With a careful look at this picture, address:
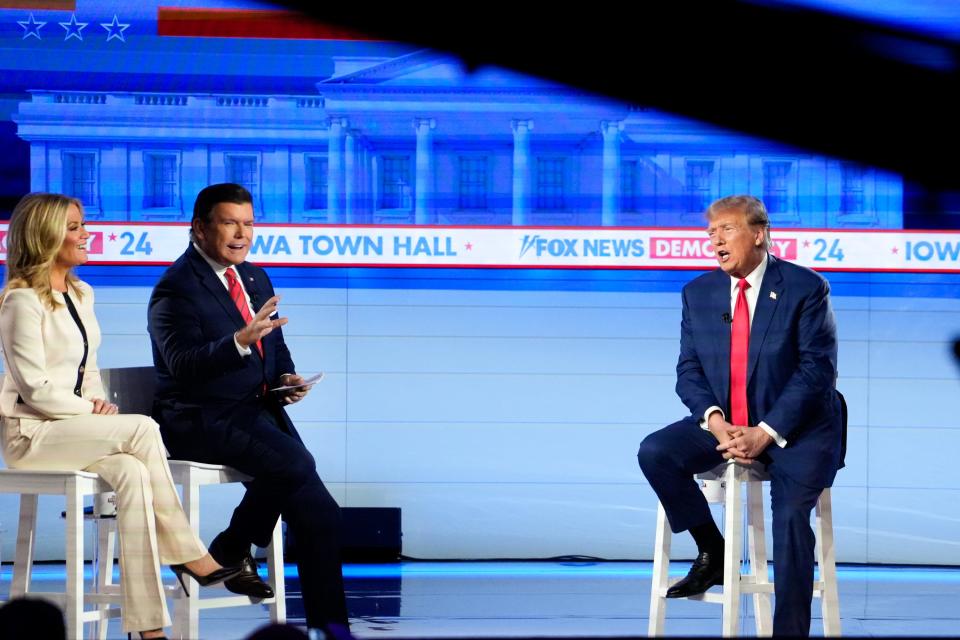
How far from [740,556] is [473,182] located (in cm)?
209

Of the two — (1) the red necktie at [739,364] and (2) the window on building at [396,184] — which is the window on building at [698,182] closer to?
(2) the window on building at [396,184]

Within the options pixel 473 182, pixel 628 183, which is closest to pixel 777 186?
pixel 628 183

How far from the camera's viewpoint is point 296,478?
137 inches

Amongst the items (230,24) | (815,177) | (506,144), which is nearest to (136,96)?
(230,24)

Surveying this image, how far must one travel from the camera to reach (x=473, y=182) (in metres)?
5.01

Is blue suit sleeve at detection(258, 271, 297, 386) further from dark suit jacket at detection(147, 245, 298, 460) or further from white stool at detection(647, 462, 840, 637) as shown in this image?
white stool at detection(647, 462, 840, 637)

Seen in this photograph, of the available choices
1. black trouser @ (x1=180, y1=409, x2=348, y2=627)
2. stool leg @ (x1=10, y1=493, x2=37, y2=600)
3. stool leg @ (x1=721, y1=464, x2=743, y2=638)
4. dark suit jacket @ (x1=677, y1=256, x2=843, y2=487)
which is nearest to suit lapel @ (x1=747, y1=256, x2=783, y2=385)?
dark suit jacket @ (x1=677, y1=256, x2=843, y2=487)

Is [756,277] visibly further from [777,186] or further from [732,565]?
[777,186]

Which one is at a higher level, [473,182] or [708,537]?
[473,182]

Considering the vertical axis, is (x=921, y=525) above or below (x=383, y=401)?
below

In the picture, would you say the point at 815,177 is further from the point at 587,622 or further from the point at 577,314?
the point at 587,622

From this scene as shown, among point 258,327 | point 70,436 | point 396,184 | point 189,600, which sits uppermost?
point 396,184

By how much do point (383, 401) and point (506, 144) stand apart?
1086mm

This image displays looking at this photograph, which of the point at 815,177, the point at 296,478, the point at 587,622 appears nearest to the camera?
the point at 296,478
